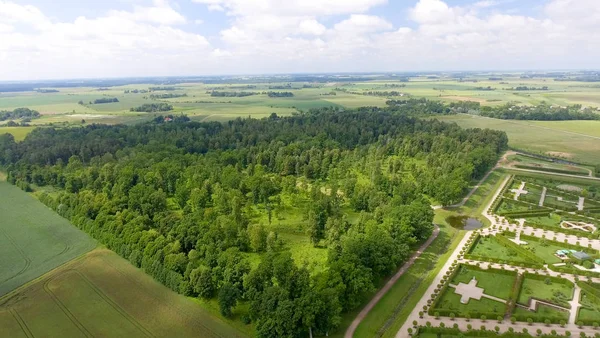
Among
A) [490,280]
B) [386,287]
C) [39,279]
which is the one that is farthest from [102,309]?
[490,280]

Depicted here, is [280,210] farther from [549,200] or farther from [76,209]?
[549,200]

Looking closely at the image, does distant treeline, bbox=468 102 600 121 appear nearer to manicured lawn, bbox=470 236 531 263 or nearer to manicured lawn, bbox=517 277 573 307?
manicured lawn, bbox=470 236 531 263

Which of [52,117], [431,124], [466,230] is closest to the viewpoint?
[466,230]

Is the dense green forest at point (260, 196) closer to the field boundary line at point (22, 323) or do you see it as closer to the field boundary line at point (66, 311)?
the field boundary line at point (66, 311)

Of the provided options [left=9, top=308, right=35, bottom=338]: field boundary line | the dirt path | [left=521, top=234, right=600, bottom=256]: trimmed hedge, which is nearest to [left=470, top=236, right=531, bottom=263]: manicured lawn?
[left=521, top=234, right=600, bottom=256]: trimmed hedge

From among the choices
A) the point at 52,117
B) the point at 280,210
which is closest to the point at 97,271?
the point at 280,210

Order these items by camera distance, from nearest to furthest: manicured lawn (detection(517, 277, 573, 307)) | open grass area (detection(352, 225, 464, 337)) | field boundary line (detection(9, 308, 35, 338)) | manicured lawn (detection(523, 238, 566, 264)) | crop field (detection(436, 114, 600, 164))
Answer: field boundary line (detection(9, 308, 35, 338)), open grass area (detection(352, 225, 464, 337)), manicured lawn (detection(517, 277, 573, 307)), manicured lawn (detection(523, 238, 566, 264)), crop field (detection(436, 114, 600, 164))

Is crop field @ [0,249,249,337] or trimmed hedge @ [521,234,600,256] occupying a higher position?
trimmed hedge @ [521,234,600,256]
